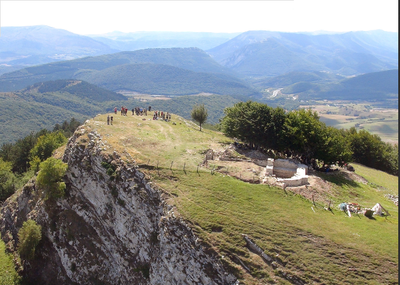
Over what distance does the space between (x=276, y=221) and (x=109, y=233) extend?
67.5 ft

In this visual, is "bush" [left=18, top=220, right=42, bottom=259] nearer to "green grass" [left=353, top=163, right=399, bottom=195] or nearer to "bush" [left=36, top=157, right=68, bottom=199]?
"bush" [left=36, top=157, right=68, bottom=199]

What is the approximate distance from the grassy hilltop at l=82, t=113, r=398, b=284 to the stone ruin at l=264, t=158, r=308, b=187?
4.48 ft

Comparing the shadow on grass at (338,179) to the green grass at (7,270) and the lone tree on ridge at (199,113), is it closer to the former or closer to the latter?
the lone tree on ridge at (199,113)

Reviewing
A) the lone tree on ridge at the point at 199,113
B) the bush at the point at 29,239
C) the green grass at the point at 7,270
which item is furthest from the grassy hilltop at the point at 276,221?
the lone tree on ridge at the point at 199,113

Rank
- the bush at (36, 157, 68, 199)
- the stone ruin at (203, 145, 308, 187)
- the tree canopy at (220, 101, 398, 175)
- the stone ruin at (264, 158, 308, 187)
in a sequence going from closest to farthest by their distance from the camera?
the stone ruin at (264, 158, 308, 187) → the stone ruin at (203, 145, 308, 187) → the bush at (36, 157, 68, 199) → the tree canopy at (220, 101, 398, 175)

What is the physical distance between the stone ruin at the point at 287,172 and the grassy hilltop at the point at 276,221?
4.48ft

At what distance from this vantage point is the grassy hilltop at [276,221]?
23969 mm

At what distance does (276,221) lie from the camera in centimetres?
2798

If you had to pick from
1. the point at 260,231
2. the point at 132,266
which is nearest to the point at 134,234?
the point at 132,266

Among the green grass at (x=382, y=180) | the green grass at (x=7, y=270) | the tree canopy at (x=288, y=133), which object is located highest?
the tree canopy at (x=288, y=133)

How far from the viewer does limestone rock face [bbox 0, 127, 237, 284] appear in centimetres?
2717

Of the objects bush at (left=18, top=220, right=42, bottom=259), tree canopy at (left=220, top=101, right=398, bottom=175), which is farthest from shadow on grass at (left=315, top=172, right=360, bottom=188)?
Answer: bush at (left=18, top=220, right=42, bottom=259)

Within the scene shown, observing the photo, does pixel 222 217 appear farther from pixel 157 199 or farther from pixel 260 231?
pixel 157 199

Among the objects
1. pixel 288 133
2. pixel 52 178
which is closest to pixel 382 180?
pixel 288 133
